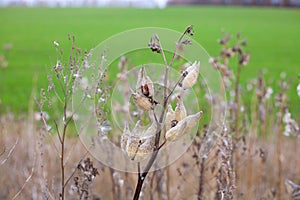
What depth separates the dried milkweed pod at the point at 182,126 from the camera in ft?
3.07

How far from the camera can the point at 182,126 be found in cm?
94

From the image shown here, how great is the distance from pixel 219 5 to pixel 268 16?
15.1 metres

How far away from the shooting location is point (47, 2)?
5769 centimetres

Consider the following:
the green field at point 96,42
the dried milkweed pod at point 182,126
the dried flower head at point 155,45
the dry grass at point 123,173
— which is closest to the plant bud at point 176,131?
the dried milkweed pod at point 182,126

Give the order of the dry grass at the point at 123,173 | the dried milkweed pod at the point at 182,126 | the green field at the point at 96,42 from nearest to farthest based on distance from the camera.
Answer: the dried milkweed pod at the point at 182,126, the dry grass at the point at 123,173, the green field at the point at 96,42

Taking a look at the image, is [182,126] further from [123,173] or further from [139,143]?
[123,173]

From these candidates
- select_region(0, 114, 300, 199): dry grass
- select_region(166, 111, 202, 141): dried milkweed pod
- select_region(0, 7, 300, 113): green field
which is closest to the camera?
select_region(166, 111, 202, 141): dried milkweed pod

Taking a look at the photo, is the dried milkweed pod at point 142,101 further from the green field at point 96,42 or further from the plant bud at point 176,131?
the green field at point 96,42

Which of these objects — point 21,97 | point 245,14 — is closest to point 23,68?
point 21,97

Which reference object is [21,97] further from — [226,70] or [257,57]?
[257,57]

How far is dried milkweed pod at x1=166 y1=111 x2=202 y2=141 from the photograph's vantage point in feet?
3.07

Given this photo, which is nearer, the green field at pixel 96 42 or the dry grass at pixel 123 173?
the dry grass at pixel 123 173

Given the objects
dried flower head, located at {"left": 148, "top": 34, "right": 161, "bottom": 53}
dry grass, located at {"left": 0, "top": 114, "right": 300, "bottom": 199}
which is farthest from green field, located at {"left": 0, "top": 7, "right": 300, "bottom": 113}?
dried flower head, located at {"left": 148, "top": 34, "right": 161, "bottom": 53}

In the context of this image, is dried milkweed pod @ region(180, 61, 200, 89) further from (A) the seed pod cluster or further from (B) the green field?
(B) the green field
